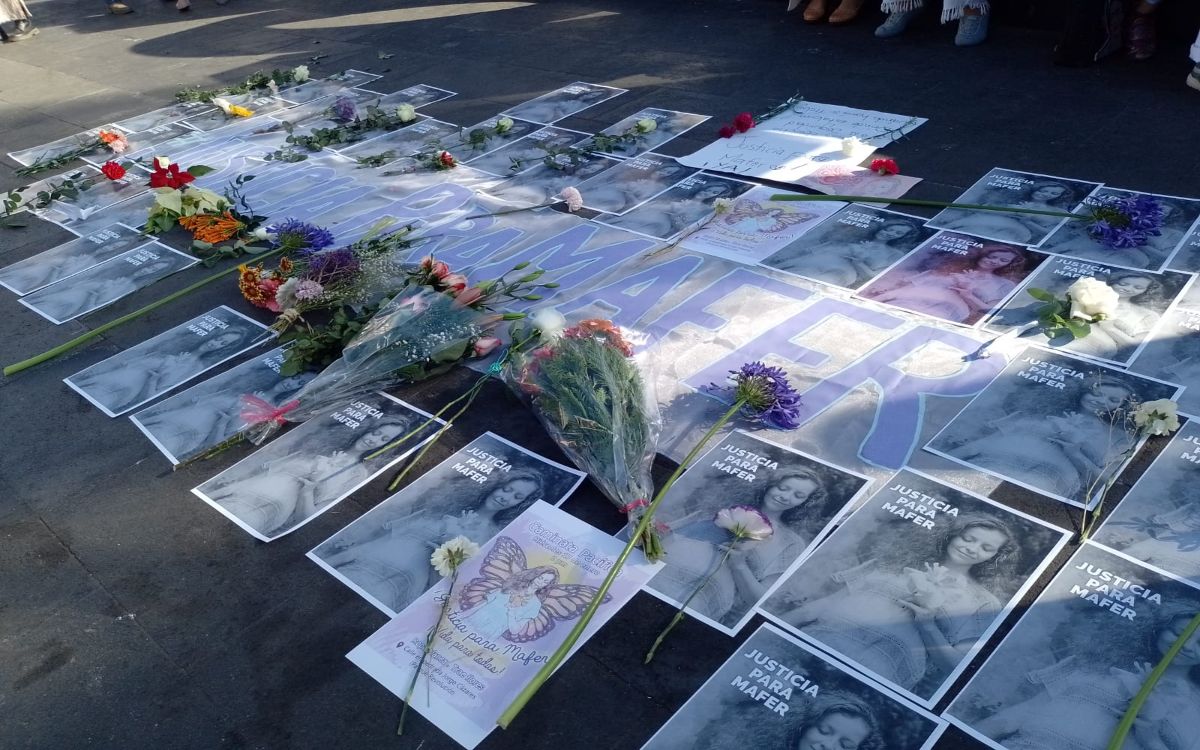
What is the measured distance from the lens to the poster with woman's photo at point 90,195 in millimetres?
4320

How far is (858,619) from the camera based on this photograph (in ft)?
5.90

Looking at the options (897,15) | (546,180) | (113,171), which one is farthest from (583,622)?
(897,15)

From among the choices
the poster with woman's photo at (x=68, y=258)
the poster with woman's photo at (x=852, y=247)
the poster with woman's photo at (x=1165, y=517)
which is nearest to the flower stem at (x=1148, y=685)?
the poster with woman's photo at (x=1165, y=517)

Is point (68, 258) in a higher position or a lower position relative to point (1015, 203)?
lower

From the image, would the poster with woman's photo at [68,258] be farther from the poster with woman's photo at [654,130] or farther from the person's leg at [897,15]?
the person's leg at [897,15]

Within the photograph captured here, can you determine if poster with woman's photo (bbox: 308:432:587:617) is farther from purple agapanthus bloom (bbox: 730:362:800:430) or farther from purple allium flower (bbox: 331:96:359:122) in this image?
purple allium flower (bbox: 331:96:359:122)

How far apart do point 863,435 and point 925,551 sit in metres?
0.41

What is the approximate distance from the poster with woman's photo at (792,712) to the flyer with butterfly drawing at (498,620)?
289 mm

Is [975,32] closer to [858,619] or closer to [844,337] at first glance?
[844,337]

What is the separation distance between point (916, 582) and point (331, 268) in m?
2.07

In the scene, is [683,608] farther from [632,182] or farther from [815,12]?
[815,12]

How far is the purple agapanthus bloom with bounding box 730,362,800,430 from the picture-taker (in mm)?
2314

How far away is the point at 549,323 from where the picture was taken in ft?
8.23

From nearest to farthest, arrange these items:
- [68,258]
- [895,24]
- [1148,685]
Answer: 1. [1148,685]
2. [68,258]
3. [895,24]
